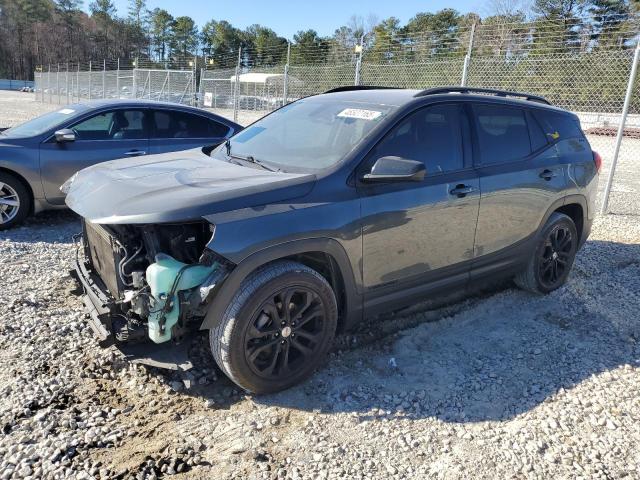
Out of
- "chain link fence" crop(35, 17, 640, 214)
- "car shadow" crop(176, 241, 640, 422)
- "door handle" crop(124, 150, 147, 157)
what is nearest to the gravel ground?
"car shadow" crop(176, 241, 640, 422)

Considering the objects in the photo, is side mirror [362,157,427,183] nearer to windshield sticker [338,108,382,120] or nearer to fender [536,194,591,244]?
windshield sticker [338,108,382,120]

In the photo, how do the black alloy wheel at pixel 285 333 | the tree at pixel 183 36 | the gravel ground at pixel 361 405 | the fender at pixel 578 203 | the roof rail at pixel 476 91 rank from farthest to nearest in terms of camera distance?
the tree at pixel 183 36 < the fender at pixel 578 203 < the roof rail at pixel 476 91 < the black alloy wheel at pixel 285 333 < the gravel ground at pixel 361 405

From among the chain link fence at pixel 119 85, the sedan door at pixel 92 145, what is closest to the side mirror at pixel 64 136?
the sedan door at pixel 92 145

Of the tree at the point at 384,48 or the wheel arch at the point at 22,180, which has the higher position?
the tree at the point at 384,48

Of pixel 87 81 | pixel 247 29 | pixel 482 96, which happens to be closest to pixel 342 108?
pixel 482 96

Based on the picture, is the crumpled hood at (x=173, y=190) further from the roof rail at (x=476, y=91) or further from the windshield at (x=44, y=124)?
the windshield at (x=44, y=124)

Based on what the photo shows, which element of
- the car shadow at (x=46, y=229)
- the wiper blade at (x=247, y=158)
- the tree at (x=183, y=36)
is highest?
the tree at (x=183, y=36)

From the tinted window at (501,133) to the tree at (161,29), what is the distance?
93214mm

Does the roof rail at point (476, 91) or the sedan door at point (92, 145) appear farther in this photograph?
the sedan door at point (92, 145)

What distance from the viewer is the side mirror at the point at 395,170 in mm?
3150

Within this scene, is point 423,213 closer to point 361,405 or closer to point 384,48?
point 361,405

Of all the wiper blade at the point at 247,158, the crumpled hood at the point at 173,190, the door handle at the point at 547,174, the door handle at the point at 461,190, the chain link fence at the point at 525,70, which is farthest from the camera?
the chain link fence at the point at 525,70

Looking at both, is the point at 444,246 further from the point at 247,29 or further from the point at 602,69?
the point at 247,29

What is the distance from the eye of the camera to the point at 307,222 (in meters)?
3.04
